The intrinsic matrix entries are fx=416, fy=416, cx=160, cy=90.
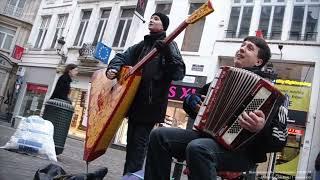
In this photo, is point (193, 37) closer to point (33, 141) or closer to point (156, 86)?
point (33, 141)

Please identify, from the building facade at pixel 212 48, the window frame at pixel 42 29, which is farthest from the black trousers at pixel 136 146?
the window frame at pixel 42 29

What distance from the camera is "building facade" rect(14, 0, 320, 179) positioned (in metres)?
14.7

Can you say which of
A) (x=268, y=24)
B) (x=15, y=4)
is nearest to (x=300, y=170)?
(x=268, y=24)

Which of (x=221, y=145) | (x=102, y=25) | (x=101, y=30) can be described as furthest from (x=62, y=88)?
(x=102, y=25)

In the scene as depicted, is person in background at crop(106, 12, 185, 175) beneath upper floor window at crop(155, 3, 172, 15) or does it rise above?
beneath

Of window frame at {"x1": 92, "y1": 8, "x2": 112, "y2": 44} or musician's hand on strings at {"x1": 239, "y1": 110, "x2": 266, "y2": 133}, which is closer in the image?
musician's hand on strings at {"x1": 239, "y1": 110, "x2": 266, "y2": 133}

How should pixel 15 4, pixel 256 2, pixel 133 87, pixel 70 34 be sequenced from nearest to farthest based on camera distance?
pixel 133 87, pixel 256 2, pixel 70 34, pixel 15 4

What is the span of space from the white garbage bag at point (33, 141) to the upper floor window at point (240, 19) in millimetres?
12557

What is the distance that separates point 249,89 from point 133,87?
1654mm

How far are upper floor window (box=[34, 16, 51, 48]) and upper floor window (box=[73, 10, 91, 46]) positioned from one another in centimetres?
426

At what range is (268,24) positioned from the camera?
16734mm

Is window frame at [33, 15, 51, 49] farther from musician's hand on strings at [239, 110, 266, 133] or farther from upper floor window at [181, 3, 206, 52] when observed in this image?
musician's hand on strings at [239, 110, 266, 133]

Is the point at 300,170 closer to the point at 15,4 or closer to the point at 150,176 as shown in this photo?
the point at 150,176

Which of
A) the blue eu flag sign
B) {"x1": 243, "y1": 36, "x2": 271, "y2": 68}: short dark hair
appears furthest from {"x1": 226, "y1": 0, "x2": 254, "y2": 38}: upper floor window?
{"x1": 243, "y1": 36, "x2": 271, "y2": 68}: short dark hair
